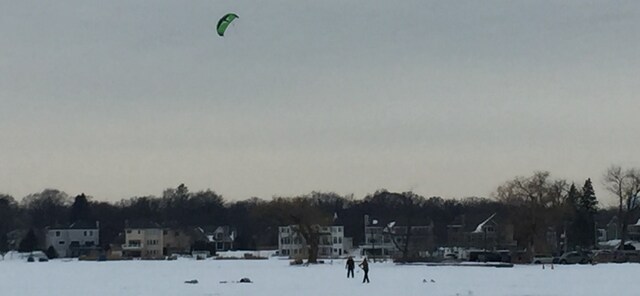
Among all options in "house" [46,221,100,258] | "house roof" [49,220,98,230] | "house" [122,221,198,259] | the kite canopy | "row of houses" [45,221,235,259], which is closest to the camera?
the kite canopy

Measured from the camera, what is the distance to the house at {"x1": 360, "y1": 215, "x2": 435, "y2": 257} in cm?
11225

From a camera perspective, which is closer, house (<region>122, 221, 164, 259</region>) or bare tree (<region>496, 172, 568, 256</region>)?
bare tree (<region>496, 172, 568, 256</region>)

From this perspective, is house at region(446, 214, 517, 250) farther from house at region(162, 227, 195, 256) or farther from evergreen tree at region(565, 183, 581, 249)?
house at region(162, 227, 195, 256)

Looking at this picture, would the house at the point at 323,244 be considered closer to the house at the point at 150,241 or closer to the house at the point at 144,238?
the house at the point at 150,241

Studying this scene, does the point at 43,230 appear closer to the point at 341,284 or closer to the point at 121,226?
the point at 121,226

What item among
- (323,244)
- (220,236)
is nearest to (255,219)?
(323,244)

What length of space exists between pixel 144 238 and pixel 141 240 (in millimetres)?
562

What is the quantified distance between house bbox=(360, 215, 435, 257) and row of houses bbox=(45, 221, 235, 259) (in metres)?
21.0

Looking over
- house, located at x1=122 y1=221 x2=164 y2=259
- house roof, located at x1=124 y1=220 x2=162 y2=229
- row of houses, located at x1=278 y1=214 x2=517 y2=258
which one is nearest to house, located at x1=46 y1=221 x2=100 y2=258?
house roof, located at x1=124 y1=220 x2=162 y2=229

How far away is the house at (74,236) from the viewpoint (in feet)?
485

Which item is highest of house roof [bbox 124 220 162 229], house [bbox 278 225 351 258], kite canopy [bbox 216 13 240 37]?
kite canopy [bbox 216 13 240 37]

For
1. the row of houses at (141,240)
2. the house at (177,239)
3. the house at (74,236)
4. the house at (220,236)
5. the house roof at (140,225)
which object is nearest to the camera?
the row of houses at (141,240)

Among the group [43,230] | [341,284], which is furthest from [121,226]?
[341,284]

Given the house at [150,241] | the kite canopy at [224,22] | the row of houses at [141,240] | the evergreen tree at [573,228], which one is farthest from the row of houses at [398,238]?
the kite canopy at [224,22]
